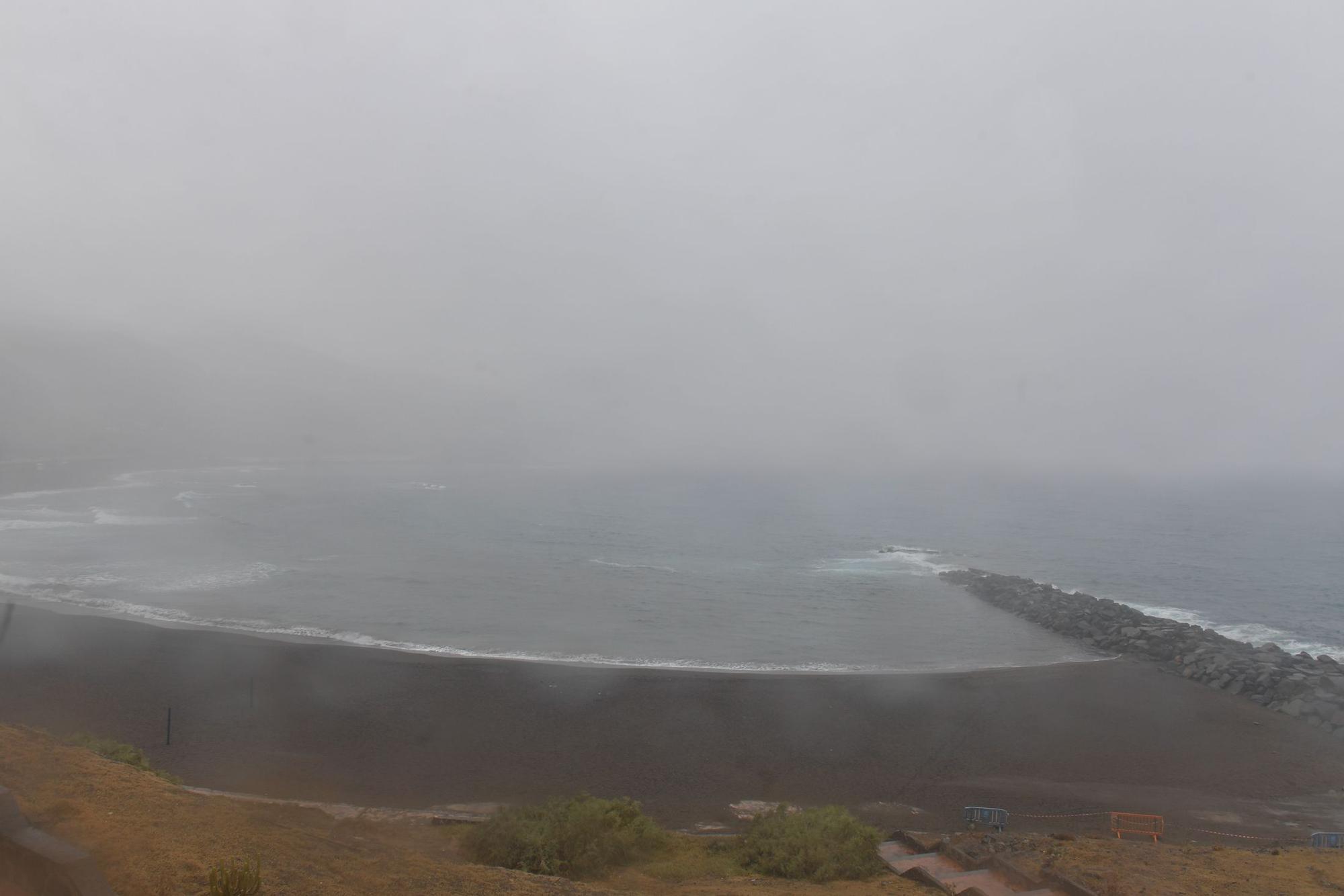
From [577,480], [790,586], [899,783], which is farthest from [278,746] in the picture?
[577,480]

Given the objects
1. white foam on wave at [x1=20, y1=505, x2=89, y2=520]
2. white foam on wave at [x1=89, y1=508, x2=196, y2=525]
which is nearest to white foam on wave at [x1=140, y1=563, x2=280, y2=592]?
white foam on wave at [x1=89, y1=508, x2=196, y2=525]

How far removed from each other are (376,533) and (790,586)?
1183 inches

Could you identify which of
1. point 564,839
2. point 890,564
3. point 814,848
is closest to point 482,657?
point 564,839

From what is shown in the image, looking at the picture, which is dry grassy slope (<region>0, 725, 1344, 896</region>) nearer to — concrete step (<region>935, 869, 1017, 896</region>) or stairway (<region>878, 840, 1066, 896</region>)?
stairway (<region>878, 840, 1066, 896</region>)

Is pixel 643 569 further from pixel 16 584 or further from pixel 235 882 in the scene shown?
pixel 235 882

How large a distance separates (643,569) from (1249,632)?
29.6 meters

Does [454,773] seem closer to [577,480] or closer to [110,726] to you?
[110,726]

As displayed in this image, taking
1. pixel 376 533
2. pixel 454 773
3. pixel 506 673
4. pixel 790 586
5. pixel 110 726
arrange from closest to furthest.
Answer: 1. pixel 454 773
2. pixel 110 726
3. pixel 506 673
4. pixel 790 586
5. pixel 376 533

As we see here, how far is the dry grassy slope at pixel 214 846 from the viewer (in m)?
7.51

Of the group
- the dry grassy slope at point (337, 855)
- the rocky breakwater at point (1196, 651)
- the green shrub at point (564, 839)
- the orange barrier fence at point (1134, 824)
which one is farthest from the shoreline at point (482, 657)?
the green shrub at point (564, 839)

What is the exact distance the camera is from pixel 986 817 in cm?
1478

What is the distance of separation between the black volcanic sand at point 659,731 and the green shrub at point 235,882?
8520mm

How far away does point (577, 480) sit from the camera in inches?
4670

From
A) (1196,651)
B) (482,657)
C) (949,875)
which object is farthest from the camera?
(1196,651)
